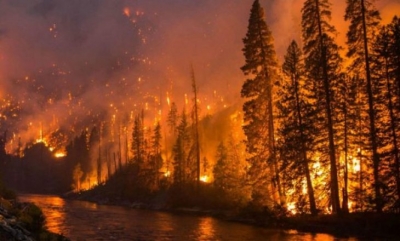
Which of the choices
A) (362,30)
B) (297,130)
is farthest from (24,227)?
(362,30)

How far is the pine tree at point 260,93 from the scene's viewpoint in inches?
1713

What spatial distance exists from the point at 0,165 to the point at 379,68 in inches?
7998

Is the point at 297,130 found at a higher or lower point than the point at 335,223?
higher

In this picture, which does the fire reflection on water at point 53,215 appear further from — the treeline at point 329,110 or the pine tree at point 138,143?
the pine tree at point 138,143

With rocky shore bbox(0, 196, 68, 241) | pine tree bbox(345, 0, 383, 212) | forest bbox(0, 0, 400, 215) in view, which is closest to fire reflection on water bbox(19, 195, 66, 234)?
rocky shore bbox(0, 196, 68, 241)

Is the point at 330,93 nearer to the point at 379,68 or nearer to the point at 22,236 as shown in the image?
the point at 379,68

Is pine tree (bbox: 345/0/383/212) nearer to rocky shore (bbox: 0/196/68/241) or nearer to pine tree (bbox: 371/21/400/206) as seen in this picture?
pine tree (bbox: 371/21/400/206)

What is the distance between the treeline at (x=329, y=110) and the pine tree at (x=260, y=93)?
0.38 feet

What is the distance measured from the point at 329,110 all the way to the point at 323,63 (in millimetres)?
4372

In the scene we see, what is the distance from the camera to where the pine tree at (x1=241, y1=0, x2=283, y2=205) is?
43500 millimetres

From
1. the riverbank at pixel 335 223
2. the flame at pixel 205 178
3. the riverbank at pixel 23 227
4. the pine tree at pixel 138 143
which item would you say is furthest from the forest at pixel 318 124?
the pine tree at pixel 138 143

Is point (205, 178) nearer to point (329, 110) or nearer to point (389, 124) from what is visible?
point (329, 110)

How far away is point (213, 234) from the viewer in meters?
32.1

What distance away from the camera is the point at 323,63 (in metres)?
34.7
